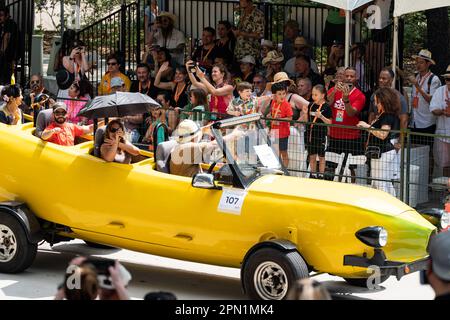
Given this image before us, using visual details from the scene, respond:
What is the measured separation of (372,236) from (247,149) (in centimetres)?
175

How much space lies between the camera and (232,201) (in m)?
9.71

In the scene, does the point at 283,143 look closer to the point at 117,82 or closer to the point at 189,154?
the point at 189,154

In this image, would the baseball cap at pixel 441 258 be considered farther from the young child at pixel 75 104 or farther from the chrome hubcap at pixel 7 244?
the young child at pixel 75 104

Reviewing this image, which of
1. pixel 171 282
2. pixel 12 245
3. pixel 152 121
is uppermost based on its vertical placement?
pixel 152 121

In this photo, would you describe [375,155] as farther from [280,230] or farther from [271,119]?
[280,230]

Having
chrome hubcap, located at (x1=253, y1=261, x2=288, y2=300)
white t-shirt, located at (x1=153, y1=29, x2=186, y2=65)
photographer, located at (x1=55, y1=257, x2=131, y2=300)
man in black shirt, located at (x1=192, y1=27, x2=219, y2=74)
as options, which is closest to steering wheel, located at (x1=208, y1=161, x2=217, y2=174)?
chrome hubcap, located at (x1=253, y1=261, x2=288, y2=300)

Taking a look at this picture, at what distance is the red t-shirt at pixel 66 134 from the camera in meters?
11.1

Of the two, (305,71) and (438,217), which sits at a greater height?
(305,71)

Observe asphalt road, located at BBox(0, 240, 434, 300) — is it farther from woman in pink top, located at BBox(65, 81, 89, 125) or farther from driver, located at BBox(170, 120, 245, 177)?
woman in pink top, located at BBox(65, 81, 89, 125)

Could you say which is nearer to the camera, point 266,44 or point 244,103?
point 244,103

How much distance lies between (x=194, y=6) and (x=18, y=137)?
26.1 ft

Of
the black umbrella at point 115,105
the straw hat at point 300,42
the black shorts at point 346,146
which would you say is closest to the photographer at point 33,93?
the straw hat at point 300,42

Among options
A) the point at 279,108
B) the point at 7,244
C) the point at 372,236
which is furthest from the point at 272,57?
the point at 372,236

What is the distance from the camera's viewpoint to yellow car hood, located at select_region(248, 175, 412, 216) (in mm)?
9359
